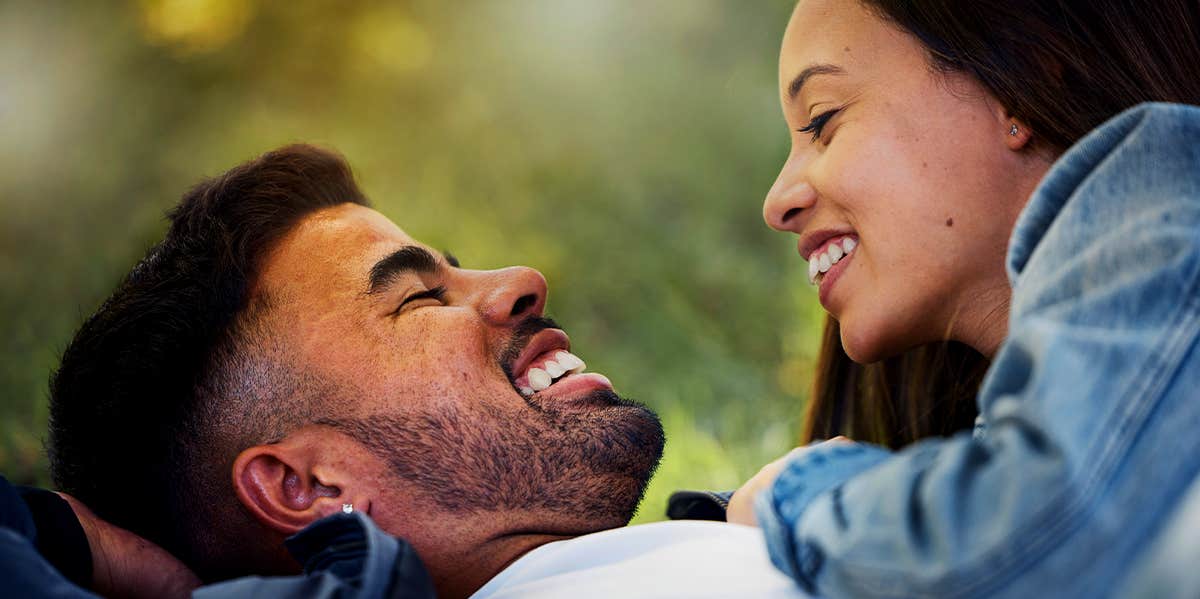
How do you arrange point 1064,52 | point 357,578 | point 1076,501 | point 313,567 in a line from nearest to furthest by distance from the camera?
point 1076,501 < point 357,578 < point 313,567 < point 1064,52

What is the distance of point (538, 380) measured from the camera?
1.45 m

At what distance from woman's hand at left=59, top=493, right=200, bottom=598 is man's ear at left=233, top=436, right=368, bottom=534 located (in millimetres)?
118

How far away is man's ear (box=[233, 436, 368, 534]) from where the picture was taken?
1.32 metres

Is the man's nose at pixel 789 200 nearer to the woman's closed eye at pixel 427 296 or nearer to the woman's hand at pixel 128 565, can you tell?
the woman's closed eye at pixel 427 296

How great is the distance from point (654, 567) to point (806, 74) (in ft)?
2.32

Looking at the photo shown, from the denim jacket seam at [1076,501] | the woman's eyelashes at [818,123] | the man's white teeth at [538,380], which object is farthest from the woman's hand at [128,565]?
the woman's eyelashes at [818,123]

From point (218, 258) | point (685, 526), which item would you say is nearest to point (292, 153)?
point (218, 258)

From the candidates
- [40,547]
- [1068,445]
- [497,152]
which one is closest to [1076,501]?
[1068,445]

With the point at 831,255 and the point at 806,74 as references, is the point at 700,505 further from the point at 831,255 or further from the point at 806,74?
the point at 806,74

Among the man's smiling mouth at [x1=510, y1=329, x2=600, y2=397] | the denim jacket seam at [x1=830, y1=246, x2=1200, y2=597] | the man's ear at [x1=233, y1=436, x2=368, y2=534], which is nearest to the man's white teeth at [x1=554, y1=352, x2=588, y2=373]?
the man's smiling mouth at [x1=510, y1=329, x2=600, y2=397]

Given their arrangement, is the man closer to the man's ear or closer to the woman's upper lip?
the man's ear

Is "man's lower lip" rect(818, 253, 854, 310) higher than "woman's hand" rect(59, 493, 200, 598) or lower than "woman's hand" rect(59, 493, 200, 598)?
higher

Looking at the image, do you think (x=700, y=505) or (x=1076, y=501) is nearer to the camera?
(x=1076, y=501)

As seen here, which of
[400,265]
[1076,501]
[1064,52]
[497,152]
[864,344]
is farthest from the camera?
[497,152]
